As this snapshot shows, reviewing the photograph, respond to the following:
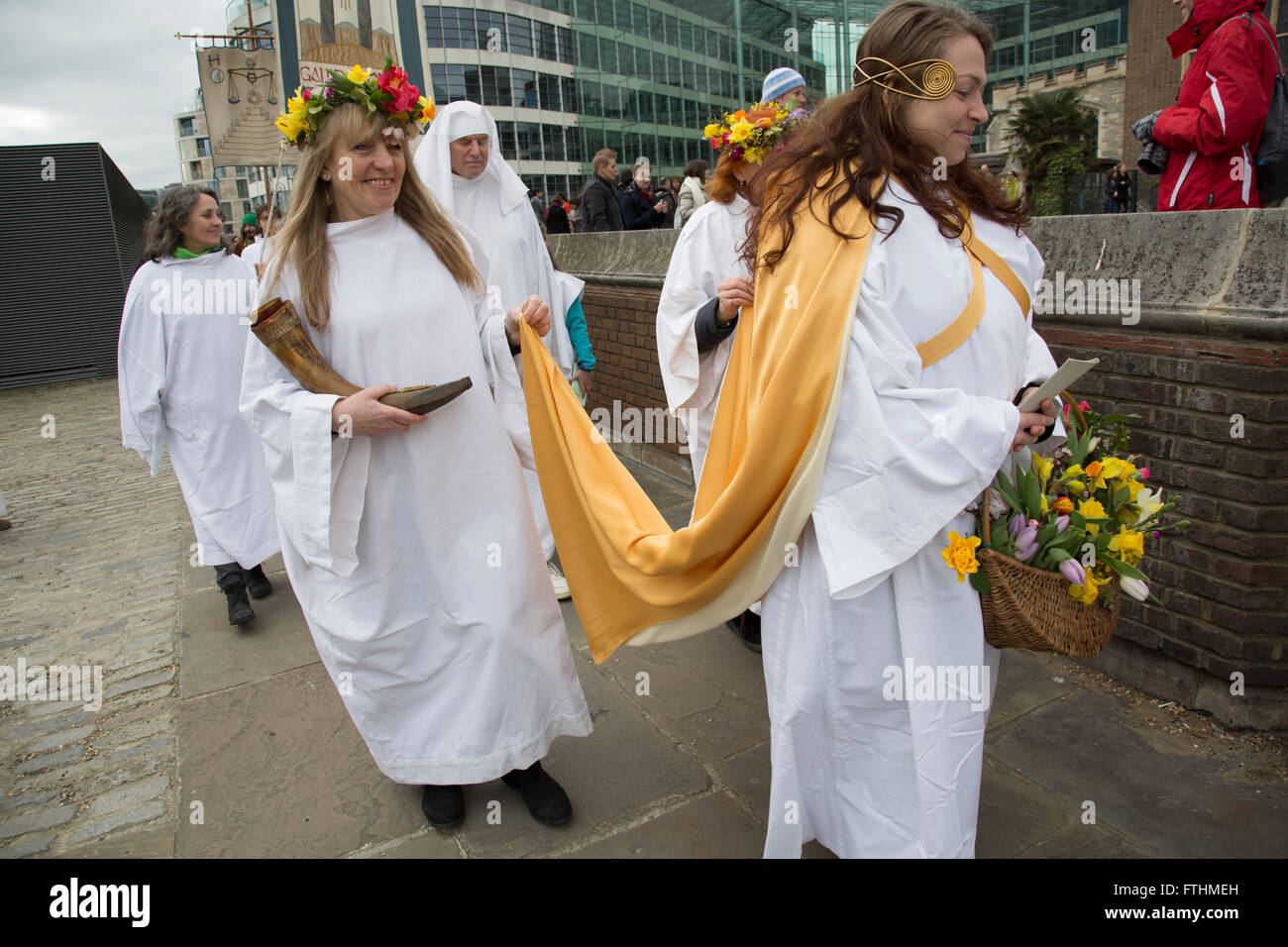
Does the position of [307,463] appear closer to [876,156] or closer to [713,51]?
[876,156]

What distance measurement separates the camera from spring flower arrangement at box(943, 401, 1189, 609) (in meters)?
2.08

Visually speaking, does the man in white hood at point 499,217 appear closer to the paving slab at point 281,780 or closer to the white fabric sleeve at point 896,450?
the paving slab at point 281,780

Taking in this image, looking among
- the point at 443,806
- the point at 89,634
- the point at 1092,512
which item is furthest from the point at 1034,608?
the point at 89,634

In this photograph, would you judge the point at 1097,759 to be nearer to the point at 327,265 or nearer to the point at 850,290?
the point at 850,290

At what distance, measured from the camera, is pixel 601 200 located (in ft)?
32.9

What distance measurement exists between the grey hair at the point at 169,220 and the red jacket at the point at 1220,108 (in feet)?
16.1

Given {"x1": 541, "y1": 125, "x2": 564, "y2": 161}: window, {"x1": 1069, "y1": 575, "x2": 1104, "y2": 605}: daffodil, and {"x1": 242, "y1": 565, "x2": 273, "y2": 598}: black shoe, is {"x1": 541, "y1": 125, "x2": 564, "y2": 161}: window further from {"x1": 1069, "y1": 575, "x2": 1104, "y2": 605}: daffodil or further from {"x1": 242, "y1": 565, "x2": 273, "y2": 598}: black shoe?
{"x1": 1069, "y1": 575, "x2": 1104, "y2": 605}: daffodil

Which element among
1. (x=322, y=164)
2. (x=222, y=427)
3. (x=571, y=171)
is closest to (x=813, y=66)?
(x=222, y=427)

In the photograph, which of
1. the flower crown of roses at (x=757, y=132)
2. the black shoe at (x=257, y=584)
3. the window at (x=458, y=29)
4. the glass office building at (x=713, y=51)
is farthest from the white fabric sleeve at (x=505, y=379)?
the window at (x=458, y=29)

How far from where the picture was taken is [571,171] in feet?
203

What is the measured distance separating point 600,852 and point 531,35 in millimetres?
65254

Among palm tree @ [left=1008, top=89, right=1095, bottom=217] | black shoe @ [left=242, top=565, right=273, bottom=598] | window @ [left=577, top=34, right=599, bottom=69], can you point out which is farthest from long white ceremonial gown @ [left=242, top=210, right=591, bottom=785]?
window @ [left=577, top=34, right=599, bottom=69]

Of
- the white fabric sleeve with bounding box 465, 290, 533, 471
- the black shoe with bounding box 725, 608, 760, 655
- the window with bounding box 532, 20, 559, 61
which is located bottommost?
the black shoe with bounding box 725, 608, 760, 655

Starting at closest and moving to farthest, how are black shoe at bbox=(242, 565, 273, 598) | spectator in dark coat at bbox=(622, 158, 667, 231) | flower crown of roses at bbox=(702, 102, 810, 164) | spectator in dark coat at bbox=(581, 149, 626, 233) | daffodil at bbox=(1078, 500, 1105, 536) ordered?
daffodil at bbox=(1078, 500, 1105, 536), flower crown of roses at bbox=(702, 102, 810, 164), black shoe at bbox=(242, 565, 273, 598), spectator in dark coat at bbox=(581, 149, 626, 233), spectator in dark coat at bbox=(622, 158, 667, 231)
